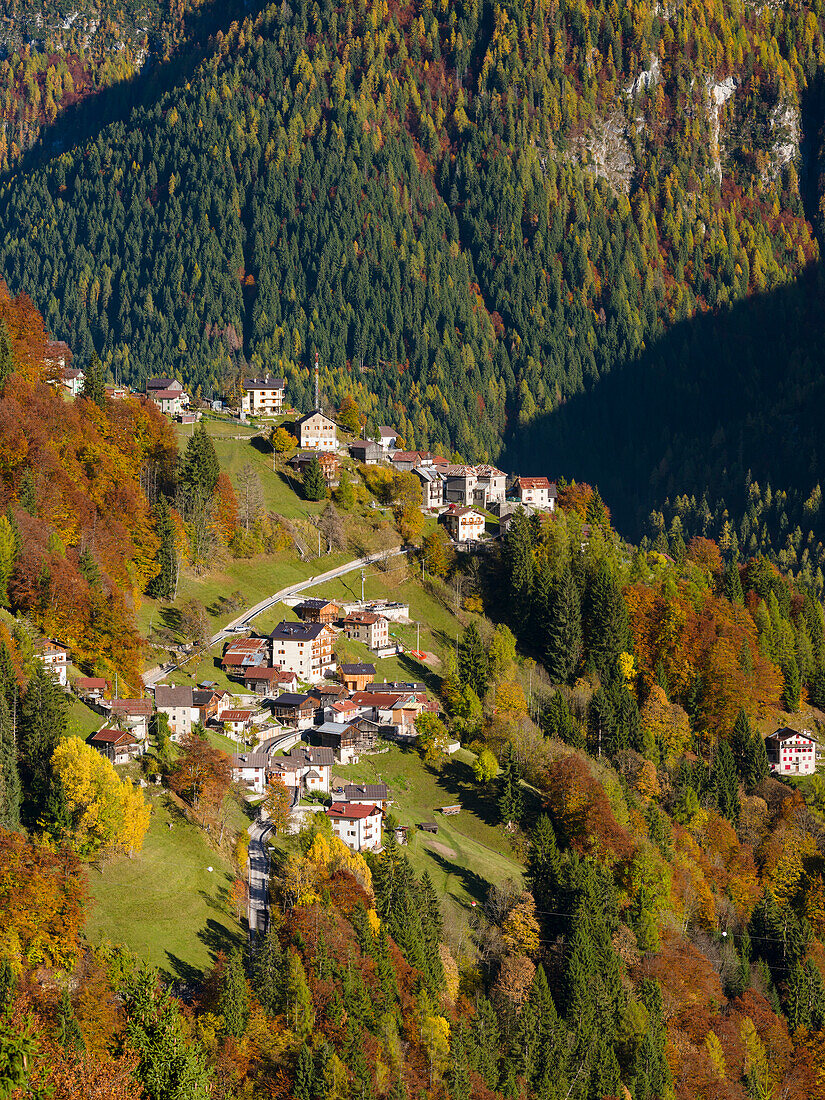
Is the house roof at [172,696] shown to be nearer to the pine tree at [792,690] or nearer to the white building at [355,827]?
the white building at [355,827]

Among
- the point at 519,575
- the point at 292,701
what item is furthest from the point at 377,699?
the point at 519,575

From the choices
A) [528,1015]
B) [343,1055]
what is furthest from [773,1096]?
[343,1055]

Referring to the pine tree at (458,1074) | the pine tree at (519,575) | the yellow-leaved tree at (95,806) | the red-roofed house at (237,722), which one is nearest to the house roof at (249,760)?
the red-roofed house at (237,722)

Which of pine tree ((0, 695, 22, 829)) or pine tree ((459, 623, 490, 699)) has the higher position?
pine tree ((459, 623, 490, 699))

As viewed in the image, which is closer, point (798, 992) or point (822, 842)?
point (798, 992)

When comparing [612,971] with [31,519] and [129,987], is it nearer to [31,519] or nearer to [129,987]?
[129,987]

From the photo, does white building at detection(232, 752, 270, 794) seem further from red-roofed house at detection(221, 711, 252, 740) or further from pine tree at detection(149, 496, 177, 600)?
pine tree at detection(149, 496, 177, 600)

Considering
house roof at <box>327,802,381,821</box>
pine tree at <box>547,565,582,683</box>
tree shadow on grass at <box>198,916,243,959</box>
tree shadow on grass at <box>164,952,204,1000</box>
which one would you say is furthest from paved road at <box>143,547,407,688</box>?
tree shadow on grass at <box>164,952,204,1000</box>
